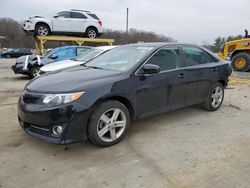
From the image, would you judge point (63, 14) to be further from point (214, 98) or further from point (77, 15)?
point (214, 98)

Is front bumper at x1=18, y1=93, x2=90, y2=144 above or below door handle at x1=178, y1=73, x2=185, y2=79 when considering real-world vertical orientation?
below

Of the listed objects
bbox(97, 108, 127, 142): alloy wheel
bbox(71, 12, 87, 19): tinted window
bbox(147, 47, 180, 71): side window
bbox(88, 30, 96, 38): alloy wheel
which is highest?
bbox(71, 12, 87, 19): tinted window

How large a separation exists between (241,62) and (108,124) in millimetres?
10487

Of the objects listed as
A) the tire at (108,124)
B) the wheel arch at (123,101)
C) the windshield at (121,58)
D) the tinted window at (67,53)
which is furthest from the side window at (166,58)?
the tinted window at (67,53)

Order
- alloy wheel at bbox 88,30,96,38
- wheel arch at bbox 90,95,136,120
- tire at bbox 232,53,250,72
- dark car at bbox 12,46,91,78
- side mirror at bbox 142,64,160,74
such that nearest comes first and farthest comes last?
wheel arch at bbox 90,95,136,120 → side mirror at bbox 142,64,160,74 → dark car at bbox 12,46,91,78 → tire at bbox 232,53,250,72 → alloy wheel at bbox 88,30,96,38

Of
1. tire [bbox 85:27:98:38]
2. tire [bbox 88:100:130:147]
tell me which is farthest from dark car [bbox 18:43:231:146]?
tire [bbox 85:27:98:38]

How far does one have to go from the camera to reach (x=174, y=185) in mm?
2580

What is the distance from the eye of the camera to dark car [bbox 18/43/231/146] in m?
3.04

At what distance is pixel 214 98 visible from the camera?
5133mm

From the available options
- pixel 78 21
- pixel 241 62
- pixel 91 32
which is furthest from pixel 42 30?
pixel 241 62

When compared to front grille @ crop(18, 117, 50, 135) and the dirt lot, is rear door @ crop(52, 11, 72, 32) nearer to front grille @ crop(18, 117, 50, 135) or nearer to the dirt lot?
the dirt lot

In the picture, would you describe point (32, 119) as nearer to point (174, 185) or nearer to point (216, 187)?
point (174, 185)

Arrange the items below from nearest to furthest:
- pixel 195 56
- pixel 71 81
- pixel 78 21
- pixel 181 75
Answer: pixel 71 81, pixel 181 75, pixel 195 56, pixel 78 21

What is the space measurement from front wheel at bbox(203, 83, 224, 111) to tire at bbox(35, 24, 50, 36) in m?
12.6
